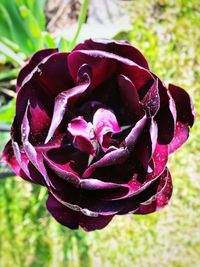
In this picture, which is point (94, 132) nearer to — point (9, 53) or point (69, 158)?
point (69, 158)

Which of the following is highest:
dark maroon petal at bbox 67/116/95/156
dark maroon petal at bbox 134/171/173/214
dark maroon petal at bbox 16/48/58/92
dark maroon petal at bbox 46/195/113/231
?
dark maroon petal at bbox 16/48/58/92

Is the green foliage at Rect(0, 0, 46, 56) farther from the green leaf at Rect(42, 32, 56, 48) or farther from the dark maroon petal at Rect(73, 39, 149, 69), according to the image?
the dark maroon petal at Rect(73, 39, 149, 69)

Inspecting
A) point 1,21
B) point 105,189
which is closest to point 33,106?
point 105,189

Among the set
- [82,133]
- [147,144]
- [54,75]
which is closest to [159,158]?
[147,144]

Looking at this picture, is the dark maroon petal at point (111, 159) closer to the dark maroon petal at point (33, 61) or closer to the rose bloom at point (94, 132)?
the rose bloom at point (94, 132)

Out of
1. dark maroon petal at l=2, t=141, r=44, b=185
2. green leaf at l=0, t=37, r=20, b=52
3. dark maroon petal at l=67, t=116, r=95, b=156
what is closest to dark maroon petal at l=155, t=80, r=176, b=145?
dark maroon petal at l=67, t=116, r=95, b=156

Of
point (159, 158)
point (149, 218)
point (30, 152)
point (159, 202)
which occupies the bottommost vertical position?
point (149, 218)

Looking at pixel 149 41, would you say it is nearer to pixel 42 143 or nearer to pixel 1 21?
pixel 1 21
